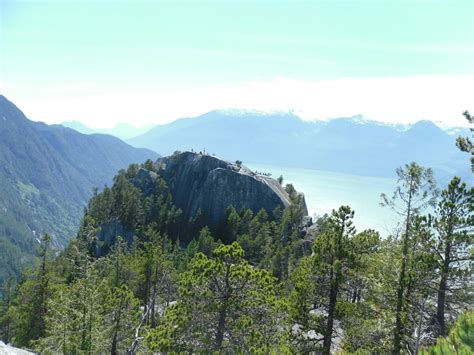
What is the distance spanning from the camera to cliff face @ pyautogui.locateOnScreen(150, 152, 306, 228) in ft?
367

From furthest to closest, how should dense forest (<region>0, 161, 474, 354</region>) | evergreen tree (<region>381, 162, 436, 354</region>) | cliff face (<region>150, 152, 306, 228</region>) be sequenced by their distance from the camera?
cliff face (<region>150, 152, 306, 228</region>), evergreen tree (<region>381, 162, 436, 354</region>), dense forest (<region>0, 161, 474, 354</region>)

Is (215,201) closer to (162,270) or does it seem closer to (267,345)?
(162,270)

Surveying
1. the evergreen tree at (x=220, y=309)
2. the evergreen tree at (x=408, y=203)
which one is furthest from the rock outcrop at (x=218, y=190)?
the evergreen tree at (x=220, y=309)

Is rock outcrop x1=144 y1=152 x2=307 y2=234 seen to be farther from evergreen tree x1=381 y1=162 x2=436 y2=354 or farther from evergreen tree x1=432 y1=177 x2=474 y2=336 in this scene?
evergreen tree x1=381 y1=162 x2=436 y2=354

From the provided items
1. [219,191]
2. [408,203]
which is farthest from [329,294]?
[219,191]

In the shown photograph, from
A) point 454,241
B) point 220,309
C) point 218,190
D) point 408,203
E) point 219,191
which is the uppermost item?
point 408,203

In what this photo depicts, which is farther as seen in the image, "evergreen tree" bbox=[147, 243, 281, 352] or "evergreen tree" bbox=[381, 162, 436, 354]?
"evergreen tree" bbox=[381, 162, 436, 354]

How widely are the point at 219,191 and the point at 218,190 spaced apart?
1.39 ft

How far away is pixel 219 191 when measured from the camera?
114 meters

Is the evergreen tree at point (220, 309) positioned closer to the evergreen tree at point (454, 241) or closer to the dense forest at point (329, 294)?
the dense forest at point (329, 294)

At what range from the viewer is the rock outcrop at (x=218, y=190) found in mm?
111750

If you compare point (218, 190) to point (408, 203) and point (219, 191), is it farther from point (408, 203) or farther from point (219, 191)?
point (408, 203)

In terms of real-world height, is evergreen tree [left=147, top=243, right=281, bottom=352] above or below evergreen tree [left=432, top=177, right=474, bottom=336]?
below

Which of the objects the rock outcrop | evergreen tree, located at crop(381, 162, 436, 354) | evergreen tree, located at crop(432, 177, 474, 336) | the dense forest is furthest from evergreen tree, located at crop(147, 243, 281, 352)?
the rock outcrop
